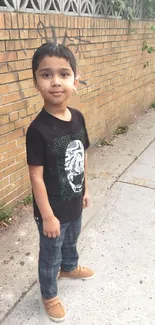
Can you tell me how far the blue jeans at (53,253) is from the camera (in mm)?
1806

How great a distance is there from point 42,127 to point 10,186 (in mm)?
1420

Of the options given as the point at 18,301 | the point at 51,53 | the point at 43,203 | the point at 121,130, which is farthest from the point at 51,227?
the point at 121,130

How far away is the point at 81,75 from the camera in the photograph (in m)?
3.78

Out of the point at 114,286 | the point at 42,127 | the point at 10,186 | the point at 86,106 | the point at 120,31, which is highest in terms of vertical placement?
the point at 120,31

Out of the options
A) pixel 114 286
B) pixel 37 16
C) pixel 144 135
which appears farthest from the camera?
pixel 144 135

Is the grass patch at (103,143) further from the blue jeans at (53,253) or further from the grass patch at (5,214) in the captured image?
the blue jeans at (53,253)

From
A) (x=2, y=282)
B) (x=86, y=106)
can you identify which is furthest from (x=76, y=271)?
(x=86, y=106)

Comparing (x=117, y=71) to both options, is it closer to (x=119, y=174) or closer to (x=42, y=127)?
(x=119, y=174)

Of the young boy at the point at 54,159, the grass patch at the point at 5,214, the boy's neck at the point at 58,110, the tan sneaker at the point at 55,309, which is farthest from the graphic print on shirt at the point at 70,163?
the grass patch at the point at 5,214

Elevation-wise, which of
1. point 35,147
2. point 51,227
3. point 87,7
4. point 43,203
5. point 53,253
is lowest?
point 53,253

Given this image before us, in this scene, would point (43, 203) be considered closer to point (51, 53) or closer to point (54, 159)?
point (54, 159)

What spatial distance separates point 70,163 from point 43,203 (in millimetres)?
248

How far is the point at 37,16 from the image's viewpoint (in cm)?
282

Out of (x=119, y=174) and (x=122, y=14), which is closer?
Answer: (x=119, y=174)
